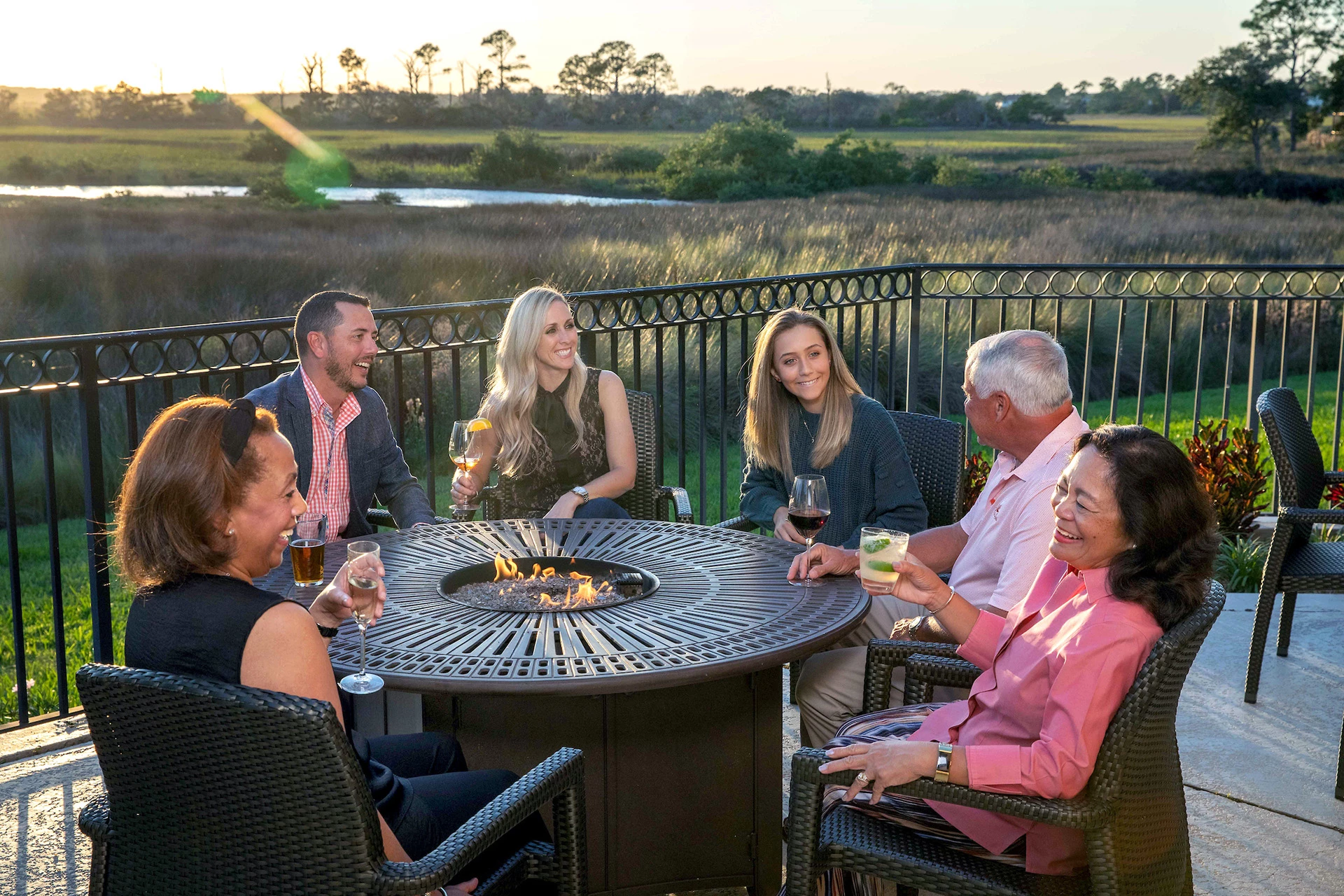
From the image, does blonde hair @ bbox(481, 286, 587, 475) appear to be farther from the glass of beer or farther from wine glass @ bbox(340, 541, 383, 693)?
wine glass @ bbox(340, 541, 383, 693)

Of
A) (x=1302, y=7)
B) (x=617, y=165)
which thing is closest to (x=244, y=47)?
(x=617, y=165)

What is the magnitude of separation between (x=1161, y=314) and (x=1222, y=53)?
1014 centimetres

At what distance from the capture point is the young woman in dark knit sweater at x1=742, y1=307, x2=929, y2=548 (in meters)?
3.38

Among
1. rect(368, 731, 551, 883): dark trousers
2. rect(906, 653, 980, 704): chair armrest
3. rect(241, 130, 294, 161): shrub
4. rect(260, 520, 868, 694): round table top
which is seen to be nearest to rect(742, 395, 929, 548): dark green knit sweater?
rect(260, 520, 868, 694): round table top

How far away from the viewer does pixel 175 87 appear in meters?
19.3

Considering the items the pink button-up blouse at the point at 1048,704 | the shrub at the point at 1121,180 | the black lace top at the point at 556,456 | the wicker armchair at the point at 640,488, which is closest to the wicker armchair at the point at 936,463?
the wicker armchair at the point at 640,488

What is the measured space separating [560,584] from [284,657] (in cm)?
119

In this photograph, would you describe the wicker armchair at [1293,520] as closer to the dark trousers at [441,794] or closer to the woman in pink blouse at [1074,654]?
the woman in pink blouse at [1074,654]

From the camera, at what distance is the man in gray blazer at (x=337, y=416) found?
11.8ft

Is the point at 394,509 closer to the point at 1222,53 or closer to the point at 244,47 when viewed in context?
the point at 244,47

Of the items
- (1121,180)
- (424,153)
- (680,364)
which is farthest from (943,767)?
(1121,180)

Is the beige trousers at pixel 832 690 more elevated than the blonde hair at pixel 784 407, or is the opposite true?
the blonde hair at pixel 784 407

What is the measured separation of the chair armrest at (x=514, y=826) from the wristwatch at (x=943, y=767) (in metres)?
0.60

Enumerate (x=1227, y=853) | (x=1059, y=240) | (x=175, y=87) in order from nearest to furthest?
(x=1227, y=853) < (x=1059, y=240) < (x=175, y=87)
